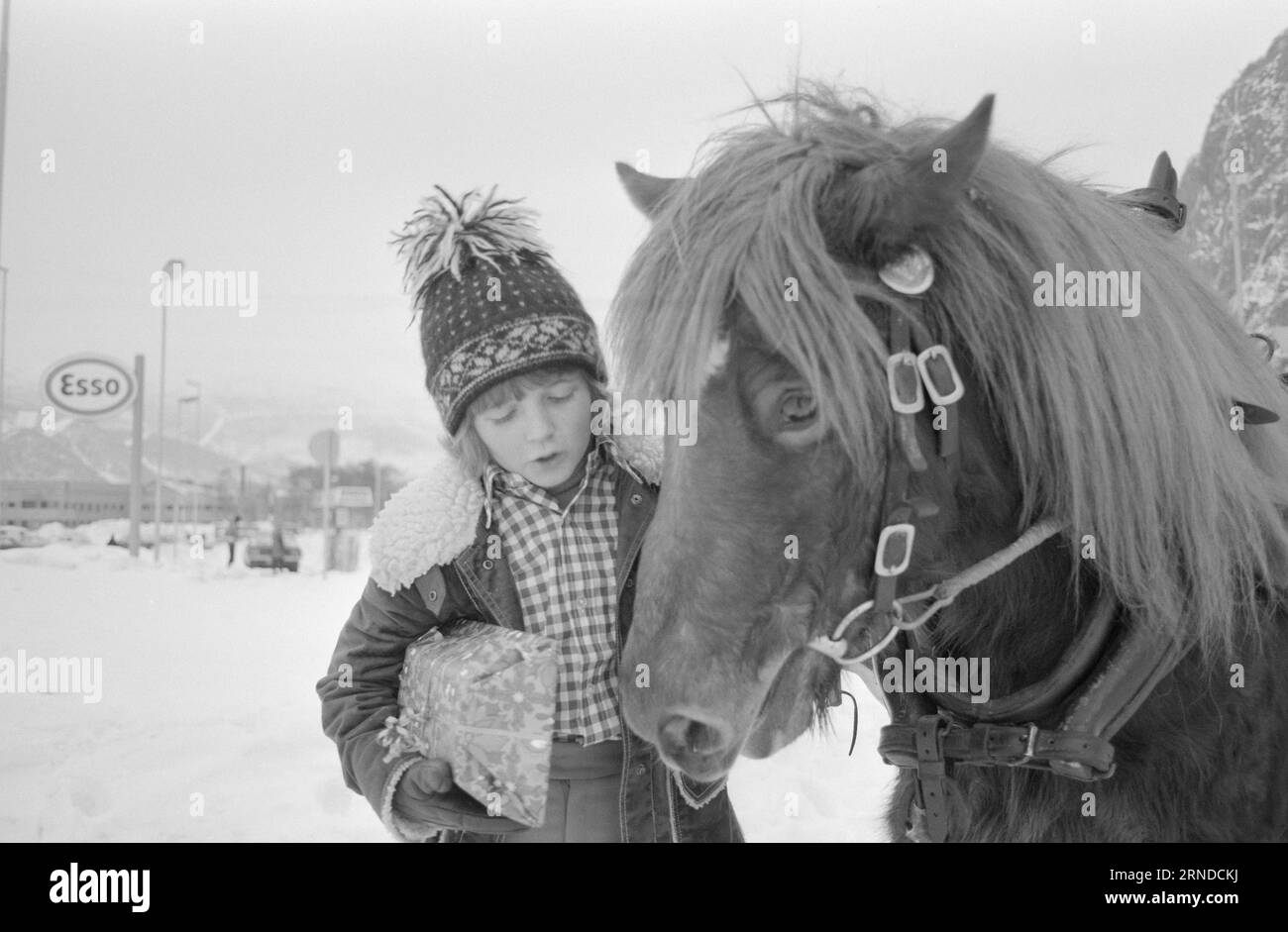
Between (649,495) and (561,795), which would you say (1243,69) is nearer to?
(649,495)

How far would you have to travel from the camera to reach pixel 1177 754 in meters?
1.62

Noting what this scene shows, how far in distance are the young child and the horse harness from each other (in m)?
0.56

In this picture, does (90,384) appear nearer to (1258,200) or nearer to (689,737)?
(689,737)

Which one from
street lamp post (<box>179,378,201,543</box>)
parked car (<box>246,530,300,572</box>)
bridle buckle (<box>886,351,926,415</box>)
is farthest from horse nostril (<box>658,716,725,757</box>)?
parked car (<box>246,530,300,572</box>)

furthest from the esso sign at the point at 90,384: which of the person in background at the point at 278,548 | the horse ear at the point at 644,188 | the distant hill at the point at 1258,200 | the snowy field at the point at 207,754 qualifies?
the person in background at the point at 278,548

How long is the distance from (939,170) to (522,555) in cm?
112

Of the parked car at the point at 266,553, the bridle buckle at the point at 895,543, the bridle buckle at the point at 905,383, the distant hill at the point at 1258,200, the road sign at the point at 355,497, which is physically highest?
the distant hill at the point at 1258,200

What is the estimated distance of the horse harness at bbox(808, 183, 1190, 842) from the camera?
151 centimetres

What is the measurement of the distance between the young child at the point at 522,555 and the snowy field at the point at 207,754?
51 cm

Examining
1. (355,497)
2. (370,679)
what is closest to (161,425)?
(355,497)

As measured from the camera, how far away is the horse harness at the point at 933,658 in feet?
4.95

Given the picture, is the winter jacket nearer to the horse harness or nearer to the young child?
the young child

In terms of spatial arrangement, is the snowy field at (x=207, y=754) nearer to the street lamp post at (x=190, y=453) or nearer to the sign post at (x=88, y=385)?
the sign post at (x=88, y=385)

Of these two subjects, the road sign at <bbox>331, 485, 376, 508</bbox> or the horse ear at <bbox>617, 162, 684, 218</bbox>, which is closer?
the horse ear at <bbox>617, 162, 684, 218</bbox>
